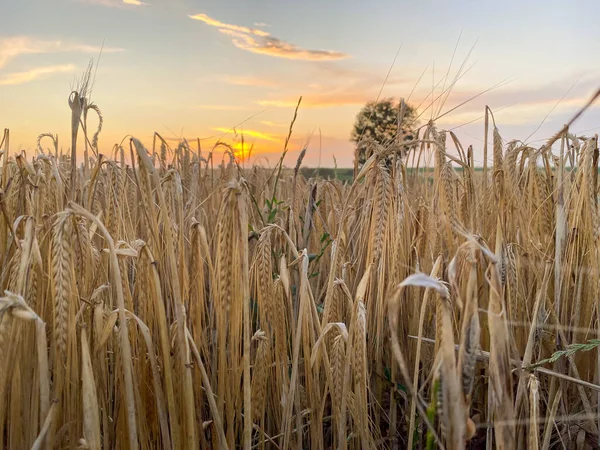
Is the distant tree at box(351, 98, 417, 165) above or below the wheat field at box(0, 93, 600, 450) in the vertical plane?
above

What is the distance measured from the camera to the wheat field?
81 cm

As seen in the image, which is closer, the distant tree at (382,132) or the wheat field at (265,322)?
the wheat field at (265,322)

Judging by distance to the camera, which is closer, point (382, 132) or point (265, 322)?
point (265, 322)

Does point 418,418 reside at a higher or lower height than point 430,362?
lower

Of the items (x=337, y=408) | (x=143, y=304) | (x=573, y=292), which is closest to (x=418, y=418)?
(x=337, y=408)

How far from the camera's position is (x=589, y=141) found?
4.48 feet

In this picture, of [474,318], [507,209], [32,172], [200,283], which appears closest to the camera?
[474,318]

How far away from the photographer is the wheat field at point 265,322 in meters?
0.81

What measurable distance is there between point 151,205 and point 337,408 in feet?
2.04

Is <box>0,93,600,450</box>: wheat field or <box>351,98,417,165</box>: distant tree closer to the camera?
<box>0,93,600,450</box>: wheat field

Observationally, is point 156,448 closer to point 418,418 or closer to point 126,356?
point 126,356

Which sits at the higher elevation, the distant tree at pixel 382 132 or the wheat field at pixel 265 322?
the distant tree at pixel 382 132

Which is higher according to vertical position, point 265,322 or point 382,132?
point 382,132

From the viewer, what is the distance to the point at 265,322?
1.23 m
